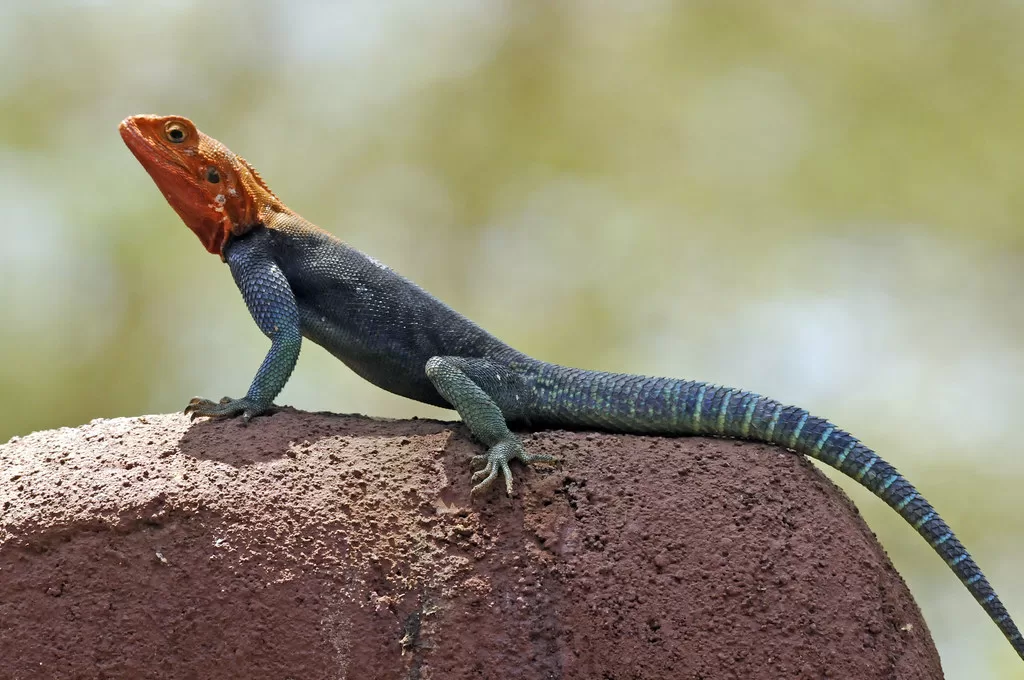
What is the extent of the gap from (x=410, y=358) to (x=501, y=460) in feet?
2.81

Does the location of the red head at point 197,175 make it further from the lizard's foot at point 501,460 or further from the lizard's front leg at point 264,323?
the lizard's foot at point 501,460

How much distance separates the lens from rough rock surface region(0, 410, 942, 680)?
3041 mm

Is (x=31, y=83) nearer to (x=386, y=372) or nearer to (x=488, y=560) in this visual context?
(x=386, y=372)

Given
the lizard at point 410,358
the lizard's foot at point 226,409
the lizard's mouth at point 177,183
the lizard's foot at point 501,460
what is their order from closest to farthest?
the lizard's foot at point 501,460, the lizard at point 410,358, the lizard's foot at point 226,409, the lizard's mouth at point 177,183

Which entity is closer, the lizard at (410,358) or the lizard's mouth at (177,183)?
the lizard at (410,358)

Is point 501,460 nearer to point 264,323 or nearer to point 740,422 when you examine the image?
point 740,422

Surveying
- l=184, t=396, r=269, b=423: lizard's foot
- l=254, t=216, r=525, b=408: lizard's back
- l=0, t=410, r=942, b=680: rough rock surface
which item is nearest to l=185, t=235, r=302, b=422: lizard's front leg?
l=184, t=396, r=269, b=423: lizard's foot

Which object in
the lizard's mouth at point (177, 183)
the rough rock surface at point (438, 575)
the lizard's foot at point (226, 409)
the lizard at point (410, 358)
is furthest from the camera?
the lizard's mouth at point (177, 183)

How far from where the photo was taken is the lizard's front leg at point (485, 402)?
3.34m

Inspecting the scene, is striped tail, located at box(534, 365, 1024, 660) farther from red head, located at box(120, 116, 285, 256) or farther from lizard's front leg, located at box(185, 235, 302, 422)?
red head, located at box(120, 116, 285, 256)

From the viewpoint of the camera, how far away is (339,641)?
3045mm

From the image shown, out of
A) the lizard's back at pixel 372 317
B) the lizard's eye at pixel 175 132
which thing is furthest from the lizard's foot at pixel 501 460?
the lizard's eye at pixel 175 132

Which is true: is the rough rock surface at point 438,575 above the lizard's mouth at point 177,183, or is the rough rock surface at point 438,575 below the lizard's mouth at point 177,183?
below

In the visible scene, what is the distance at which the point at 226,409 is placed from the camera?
3752mm
